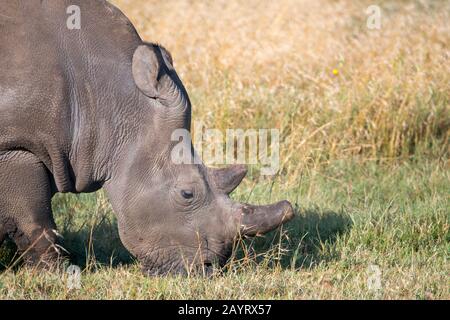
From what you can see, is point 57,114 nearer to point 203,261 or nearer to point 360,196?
point 203,261

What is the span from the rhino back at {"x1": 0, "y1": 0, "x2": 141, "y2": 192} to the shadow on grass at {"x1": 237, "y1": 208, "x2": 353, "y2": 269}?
1.29m

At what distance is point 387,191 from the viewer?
27.2ft

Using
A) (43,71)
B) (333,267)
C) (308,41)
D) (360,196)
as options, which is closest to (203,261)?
(333,267)

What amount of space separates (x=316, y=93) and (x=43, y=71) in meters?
4.35

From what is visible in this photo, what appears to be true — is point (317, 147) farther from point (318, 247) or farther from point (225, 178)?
point (225, 178)

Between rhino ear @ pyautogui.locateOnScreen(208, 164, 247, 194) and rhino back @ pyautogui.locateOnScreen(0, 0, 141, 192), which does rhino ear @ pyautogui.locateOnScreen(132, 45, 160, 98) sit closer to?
rhino back @ pyautogui.locateOnScreen(0, 0, 141, 192)

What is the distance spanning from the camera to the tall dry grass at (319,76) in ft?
29.2

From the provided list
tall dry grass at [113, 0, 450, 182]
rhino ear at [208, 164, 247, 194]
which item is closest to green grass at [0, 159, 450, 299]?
tall dry grass at [113, 0, 450, 182]

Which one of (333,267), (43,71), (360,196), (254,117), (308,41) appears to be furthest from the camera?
(308,41)

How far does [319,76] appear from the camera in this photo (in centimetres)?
952

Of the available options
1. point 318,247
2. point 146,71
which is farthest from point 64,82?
point 318,247

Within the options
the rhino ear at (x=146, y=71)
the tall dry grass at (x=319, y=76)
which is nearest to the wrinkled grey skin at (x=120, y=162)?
the rhino ear at (x=146, y=71)

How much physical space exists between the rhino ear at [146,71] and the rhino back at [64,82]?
0.06 meters

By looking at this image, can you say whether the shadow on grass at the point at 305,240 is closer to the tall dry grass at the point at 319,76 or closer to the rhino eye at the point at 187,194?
the rhino eye at the point at 187,194
